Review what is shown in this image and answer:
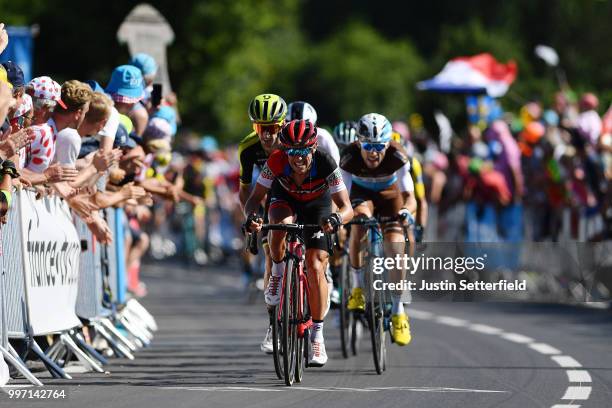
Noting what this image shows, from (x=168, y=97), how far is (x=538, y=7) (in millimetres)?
67288

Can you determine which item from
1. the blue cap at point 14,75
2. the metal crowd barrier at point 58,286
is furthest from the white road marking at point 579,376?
the blue cap at point 14,75

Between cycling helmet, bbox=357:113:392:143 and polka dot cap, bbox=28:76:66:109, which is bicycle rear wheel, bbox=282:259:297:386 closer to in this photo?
cycling helmet, bbox=357:113:392:143

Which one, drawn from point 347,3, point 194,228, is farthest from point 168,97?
point 347,3

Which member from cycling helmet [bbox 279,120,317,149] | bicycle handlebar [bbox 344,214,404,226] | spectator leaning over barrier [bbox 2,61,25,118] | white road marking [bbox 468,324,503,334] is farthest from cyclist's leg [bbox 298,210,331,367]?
white road marking [bbox 468,324,503,334]

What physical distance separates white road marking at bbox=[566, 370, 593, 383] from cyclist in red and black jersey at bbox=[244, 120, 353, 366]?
6.19ft

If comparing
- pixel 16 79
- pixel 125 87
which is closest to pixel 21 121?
pixel 16 79

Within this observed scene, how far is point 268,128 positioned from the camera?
14.0 metres

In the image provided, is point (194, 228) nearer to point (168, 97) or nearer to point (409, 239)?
point (168, 97)

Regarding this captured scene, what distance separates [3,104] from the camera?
11.1 meters

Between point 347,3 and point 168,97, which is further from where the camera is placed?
Answer: point 347,3

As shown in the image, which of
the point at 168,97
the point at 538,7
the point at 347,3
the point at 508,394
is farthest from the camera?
the point at 347,3

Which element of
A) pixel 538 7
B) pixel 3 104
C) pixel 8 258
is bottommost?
pixel 8 258

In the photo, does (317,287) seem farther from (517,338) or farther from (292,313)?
(517,338)

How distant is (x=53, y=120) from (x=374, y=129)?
8.58 feet
